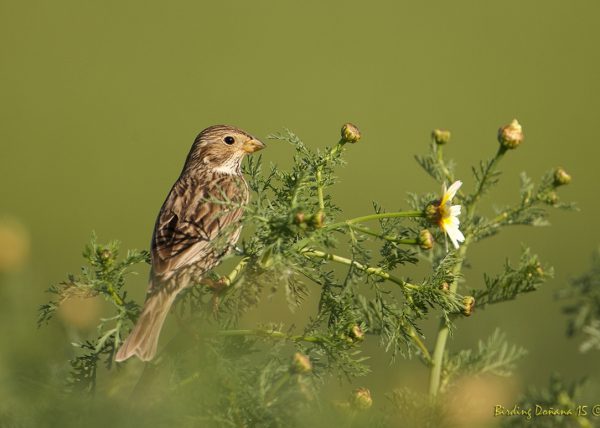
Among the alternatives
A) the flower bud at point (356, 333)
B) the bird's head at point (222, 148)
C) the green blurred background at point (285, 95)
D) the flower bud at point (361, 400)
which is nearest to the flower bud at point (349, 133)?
the flower bud at point (356, 333)

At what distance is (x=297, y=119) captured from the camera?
55.9 feet

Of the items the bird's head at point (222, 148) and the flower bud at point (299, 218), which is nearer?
the flower bud at point (299, 218)

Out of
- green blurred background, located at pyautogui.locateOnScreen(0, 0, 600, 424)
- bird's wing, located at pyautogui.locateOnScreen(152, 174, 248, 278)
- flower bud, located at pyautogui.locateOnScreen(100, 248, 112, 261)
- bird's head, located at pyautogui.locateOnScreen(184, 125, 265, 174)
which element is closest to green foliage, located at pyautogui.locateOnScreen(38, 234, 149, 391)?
flower bud, located at pyautogui.locateOnScreen(100, 248, 112, 261)

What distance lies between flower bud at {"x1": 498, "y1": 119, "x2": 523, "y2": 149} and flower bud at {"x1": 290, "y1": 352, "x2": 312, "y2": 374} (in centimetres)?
126

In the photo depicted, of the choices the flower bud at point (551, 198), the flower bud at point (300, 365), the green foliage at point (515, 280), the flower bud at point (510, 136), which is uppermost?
the flower bud at point (510, 136)

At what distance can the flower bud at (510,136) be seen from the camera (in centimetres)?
338

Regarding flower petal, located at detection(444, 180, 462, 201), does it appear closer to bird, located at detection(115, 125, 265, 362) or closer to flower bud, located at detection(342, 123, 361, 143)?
flower bud, located at detection(342, 123, 361, 143)

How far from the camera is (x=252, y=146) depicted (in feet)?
18.1

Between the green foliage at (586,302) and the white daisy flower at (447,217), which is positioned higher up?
the white daisy flower at (447,217)

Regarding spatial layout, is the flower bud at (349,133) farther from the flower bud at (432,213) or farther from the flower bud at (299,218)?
the flower bud at (299,218)

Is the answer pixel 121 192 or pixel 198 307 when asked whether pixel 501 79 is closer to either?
pixel 121 192

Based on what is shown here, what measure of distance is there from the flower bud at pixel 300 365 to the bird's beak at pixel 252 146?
3038mm

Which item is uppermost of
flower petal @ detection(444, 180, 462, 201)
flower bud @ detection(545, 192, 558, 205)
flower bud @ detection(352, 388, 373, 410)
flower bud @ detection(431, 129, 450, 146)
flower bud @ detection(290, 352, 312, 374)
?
flower bud @ detection(431, 129, 450, 146)

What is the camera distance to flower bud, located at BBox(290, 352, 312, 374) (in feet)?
8.32
